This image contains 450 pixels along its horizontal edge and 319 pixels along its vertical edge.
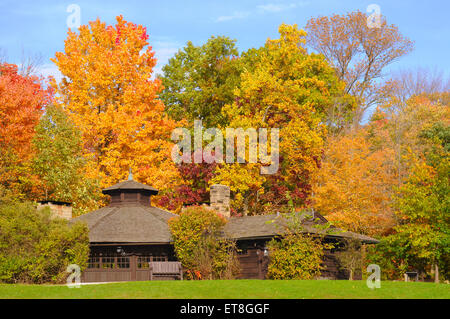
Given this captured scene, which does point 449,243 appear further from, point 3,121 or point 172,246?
point 3,121

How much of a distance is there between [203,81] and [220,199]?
20.1 metres

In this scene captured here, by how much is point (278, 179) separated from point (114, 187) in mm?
14628

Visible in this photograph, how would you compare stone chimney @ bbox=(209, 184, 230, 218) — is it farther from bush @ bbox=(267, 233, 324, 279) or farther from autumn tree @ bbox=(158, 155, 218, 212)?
bush @ bbox=(267, 233, 324, 279)

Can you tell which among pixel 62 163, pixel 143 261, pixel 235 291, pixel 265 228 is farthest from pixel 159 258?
pixel 235 291

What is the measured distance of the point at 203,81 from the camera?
2135 inches

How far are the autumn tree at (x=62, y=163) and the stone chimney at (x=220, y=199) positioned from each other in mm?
9289

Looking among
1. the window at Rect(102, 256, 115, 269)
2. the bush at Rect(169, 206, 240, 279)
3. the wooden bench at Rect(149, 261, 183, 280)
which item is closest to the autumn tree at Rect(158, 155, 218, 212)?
the window at Rect(102, 256, 115, 269)

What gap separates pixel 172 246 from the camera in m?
33.7

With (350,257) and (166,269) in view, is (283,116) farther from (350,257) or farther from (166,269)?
(166,269)

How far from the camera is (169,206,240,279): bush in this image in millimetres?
30359

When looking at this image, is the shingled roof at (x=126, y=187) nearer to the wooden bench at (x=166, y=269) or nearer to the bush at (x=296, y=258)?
the wooden bench at (x=166, y=269)

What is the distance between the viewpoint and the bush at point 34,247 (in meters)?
26.6

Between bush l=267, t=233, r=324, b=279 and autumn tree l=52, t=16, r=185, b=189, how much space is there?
17.7 metres
